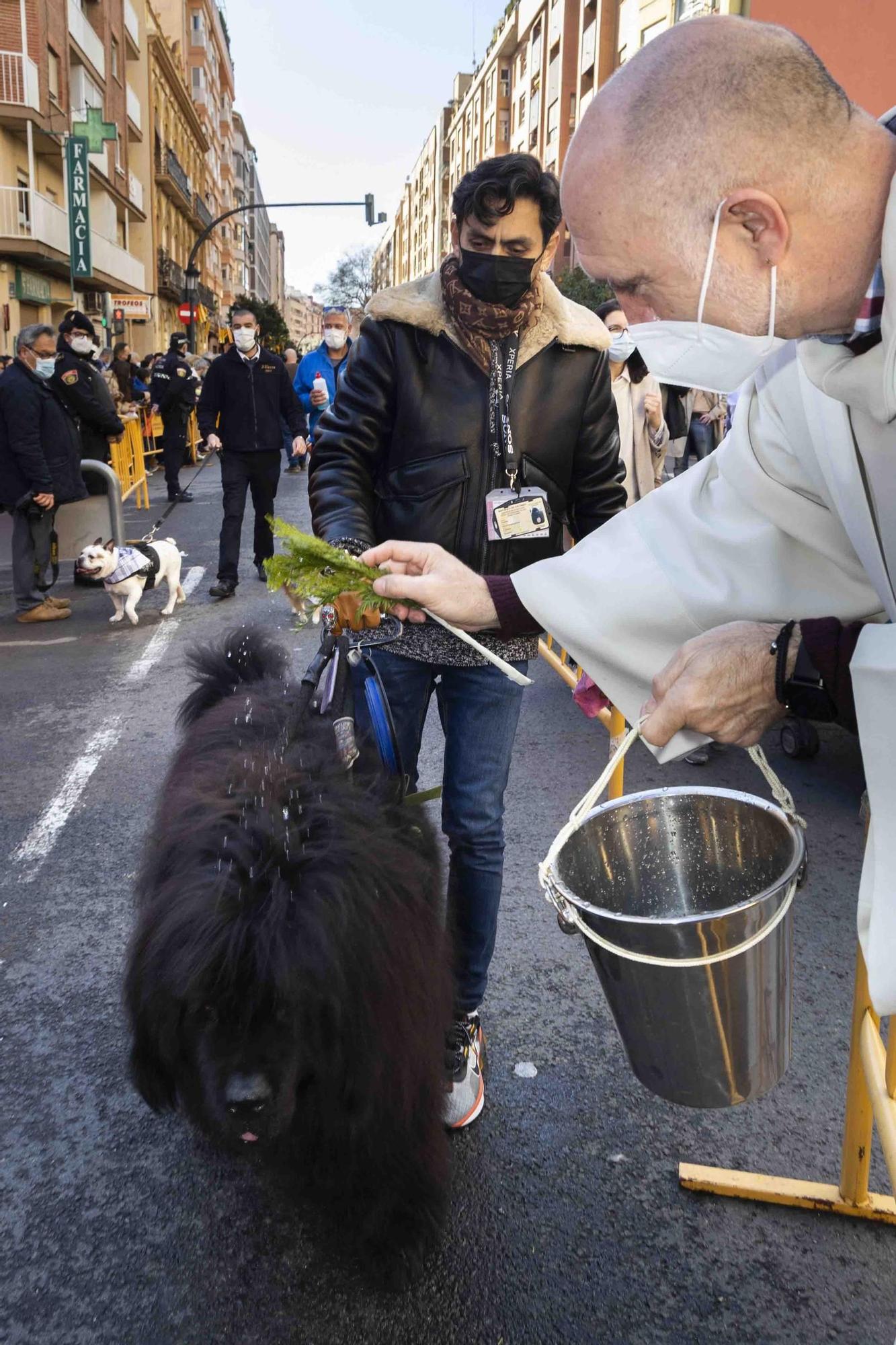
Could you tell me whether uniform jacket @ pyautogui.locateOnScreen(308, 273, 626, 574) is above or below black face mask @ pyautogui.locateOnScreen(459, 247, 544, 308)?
below

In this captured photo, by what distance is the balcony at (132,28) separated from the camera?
3694 cm

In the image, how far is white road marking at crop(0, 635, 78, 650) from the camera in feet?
24.7

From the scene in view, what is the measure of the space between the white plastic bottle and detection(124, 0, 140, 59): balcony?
1371 inches

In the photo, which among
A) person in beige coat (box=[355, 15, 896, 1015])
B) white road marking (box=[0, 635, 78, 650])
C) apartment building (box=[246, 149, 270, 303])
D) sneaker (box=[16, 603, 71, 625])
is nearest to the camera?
person in beige coat (box=[355, 15, 896, 1015])

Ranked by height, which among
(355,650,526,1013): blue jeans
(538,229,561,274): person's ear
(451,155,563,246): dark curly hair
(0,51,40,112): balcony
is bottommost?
(355,650,526,1013): blue jeans

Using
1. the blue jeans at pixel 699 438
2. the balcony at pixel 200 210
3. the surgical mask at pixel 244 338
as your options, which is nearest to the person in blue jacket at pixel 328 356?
the surgical mask at pixel 244 338

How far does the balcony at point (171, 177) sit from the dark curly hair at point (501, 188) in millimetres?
47504

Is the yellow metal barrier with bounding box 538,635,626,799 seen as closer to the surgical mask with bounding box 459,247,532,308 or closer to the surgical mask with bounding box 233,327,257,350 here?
the surgical mask with bounding box 459,247,532,308

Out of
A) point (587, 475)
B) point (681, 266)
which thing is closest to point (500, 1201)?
point (587, 475)

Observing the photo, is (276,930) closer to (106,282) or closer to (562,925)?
(562,925)

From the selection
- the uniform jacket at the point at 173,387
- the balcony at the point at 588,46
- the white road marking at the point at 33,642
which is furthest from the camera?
the balcony at the point at 588,46

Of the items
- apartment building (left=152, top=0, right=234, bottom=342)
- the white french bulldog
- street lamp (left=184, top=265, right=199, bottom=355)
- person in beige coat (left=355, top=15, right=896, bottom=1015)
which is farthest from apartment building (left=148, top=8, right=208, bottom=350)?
person in beige coat (left=355, top=15, right=896, bottom=1015)

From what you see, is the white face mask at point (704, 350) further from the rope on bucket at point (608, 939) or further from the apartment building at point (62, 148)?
the apartment building at point (62, 148)

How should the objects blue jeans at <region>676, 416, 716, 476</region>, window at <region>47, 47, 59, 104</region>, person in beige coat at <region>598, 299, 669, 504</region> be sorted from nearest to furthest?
person in beige coat at <region>598, 299, 669, 504</region> < blue jeans at <region>676, 416, 716, 476</region> < window at <region>47, 47, 59, 104</region>
